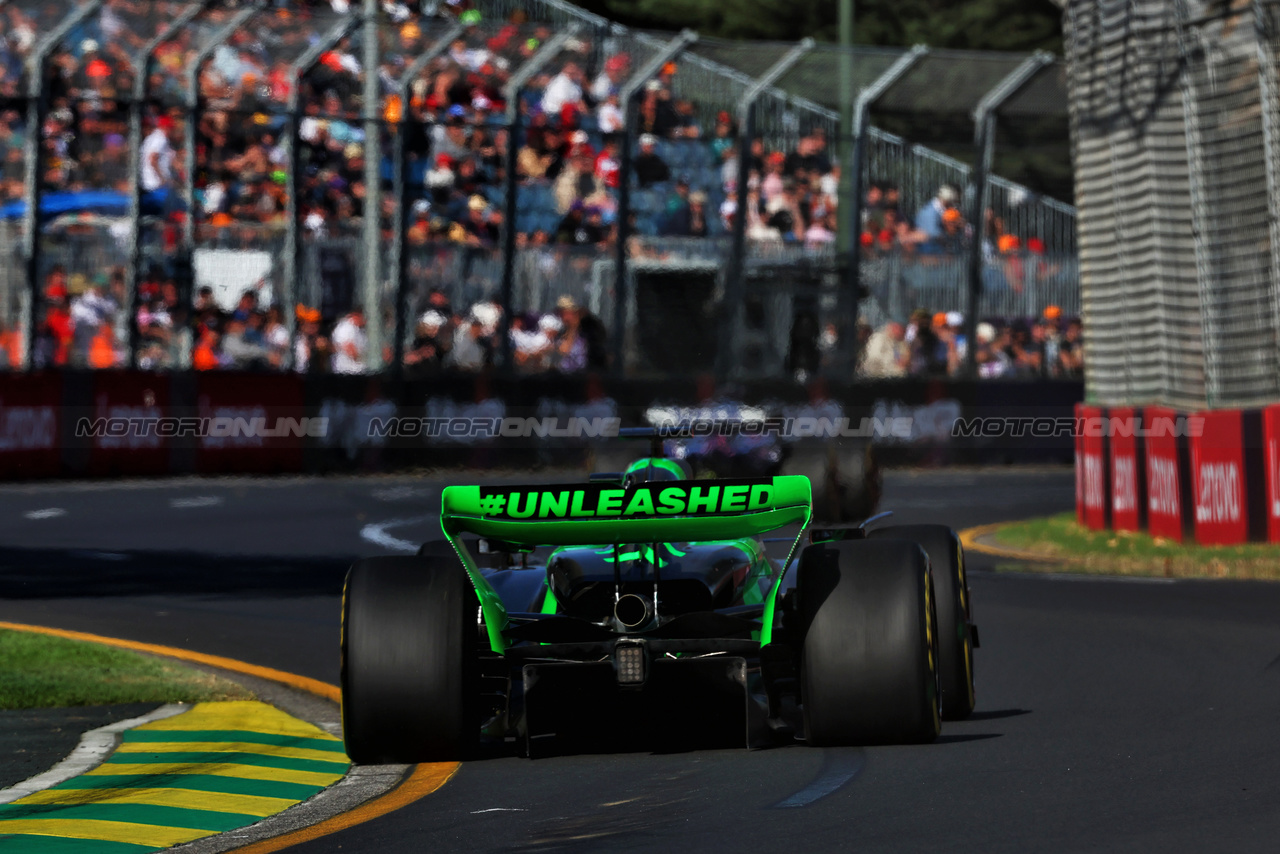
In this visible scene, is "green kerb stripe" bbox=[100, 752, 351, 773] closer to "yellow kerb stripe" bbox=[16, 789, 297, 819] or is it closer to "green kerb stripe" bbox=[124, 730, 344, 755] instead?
"green kerb stripe" bbox=[124, 730, 344, 755]

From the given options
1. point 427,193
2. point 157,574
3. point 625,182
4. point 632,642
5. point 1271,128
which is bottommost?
point 157,574

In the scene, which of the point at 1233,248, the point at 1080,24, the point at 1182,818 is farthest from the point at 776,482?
the point at 1080,24

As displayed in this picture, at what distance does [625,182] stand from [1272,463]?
11174 mm

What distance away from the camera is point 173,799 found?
6.67 m

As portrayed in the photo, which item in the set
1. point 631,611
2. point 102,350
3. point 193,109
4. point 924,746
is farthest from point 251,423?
point 924,746

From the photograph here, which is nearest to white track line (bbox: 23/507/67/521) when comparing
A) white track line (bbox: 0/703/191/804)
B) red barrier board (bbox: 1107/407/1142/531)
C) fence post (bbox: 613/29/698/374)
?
fence post (bbox: 613/29/698/374)

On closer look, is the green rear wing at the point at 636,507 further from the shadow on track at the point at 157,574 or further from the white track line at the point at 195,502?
the white track line at the point at 195,502

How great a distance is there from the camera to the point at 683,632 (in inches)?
272

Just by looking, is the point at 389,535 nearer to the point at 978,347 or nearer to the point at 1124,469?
the point at 1124,469

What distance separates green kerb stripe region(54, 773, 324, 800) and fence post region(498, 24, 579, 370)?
16.6 m

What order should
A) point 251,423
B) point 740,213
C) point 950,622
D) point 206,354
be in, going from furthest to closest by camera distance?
point 740,213, point 251,423, point 206,354, point 950,622

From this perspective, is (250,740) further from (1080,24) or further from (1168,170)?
(1080,24)

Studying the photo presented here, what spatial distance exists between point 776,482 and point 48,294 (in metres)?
16.6

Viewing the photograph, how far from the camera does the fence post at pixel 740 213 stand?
24.0m
